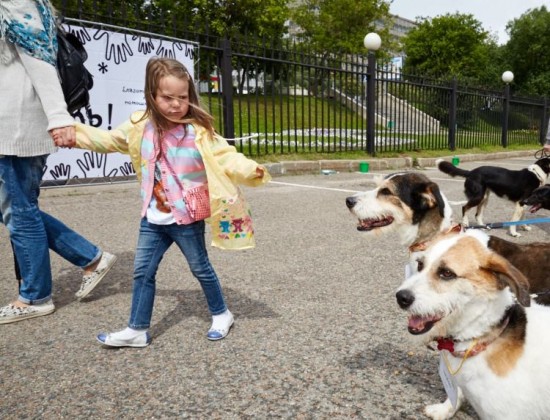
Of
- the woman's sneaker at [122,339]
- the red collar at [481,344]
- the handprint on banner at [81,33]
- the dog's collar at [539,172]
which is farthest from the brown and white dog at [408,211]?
the handprint on banner at [81,33]

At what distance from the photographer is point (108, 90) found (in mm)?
7727

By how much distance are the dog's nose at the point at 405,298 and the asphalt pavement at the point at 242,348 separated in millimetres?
638

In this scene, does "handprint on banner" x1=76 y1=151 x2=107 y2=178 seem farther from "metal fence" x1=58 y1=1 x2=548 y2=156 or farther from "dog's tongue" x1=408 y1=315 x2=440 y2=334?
"dog's tongue" x1=408 y1=315 x2=440 y2=334

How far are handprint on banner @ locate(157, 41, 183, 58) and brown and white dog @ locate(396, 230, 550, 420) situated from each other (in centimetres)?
789

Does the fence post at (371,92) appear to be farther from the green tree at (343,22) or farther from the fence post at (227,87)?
the green tree at (343,22)

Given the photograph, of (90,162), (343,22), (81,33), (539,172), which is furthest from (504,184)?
(343,22)

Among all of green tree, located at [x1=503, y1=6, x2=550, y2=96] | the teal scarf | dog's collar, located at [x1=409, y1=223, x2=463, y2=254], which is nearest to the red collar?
dog's collar, located at [x1=409, y1=223, x2=463, y2=254]

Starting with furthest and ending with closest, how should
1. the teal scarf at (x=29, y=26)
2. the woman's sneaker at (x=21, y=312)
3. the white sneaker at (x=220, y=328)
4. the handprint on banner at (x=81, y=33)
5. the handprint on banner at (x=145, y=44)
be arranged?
1. the handprint on banner at (x=145, y=44)
2. the handprint on banner at (x=81, y=33)
3. the woman's sneaker at (x=21, y=312)
4. the white sneaker at (x=220, y=328)
5. the teal scarf at (x=29, y=26)

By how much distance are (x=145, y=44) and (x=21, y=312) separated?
6.49 m

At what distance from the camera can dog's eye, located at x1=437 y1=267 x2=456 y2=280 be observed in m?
1.85

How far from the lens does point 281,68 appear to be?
1066 cm

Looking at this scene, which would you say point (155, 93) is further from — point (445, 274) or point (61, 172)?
point (61, 172)

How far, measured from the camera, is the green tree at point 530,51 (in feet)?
164

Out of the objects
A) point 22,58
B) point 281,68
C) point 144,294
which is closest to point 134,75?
point 281,68
